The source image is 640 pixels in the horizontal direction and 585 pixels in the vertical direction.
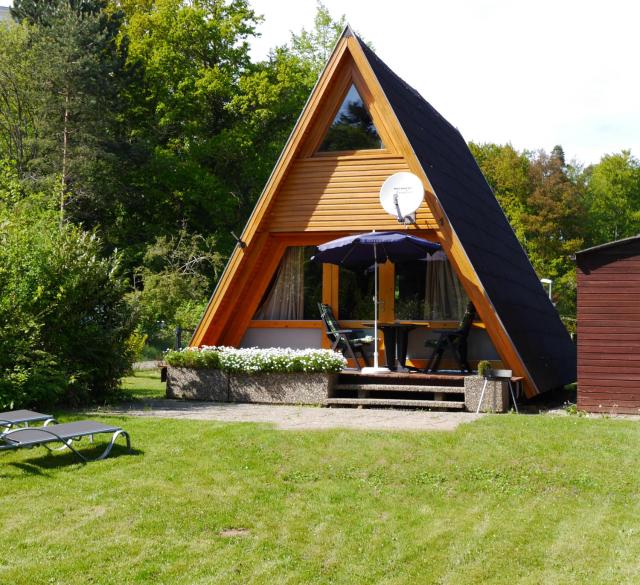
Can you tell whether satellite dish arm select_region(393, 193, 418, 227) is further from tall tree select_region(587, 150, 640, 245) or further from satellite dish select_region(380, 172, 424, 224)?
tall tree select_region(587, 150, 640, 245)

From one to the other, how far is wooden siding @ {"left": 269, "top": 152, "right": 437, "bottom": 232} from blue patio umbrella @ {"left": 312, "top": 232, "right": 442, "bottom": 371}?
0.43m

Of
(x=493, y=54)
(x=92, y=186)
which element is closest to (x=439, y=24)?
(x=493, y=54)

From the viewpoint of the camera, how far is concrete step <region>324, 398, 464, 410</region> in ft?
34.4

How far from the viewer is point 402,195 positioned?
11.5 metres

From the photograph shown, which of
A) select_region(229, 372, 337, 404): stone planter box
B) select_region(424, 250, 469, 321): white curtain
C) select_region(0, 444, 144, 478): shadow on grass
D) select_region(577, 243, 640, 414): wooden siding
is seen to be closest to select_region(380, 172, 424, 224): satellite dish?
select_region(424, 250, 469, 321): white curtain

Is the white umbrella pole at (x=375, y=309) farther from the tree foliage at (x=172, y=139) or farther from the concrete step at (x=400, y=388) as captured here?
the tree foliage at (x=172, y=139)

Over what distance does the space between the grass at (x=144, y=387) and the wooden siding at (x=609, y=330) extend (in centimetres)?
634

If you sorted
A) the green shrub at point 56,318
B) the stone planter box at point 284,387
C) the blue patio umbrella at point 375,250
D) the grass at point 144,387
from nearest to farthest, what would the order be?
the green shrub at point 56,318
the stone planter box at point 284,387
the blue patio umbrella at point 375,250
the grass at point 144,387

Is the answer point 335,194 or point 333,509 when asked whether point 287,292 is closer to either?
point 335,194

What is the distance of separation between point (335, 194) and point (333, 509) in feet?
24.2

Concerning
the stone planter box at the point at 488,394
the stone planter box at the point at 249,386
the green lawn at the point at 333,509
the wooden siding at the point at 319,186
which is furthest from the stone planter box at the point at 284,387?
the green lawn at the point at 333,509

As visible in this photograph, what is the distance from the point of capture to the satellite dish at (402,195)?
1138 cm

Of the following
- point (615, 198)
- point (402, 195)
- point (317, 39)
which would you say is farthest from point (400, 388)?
point (615, 198)

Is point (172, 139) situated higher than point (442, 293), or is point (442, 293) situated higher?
point (172, 139)
